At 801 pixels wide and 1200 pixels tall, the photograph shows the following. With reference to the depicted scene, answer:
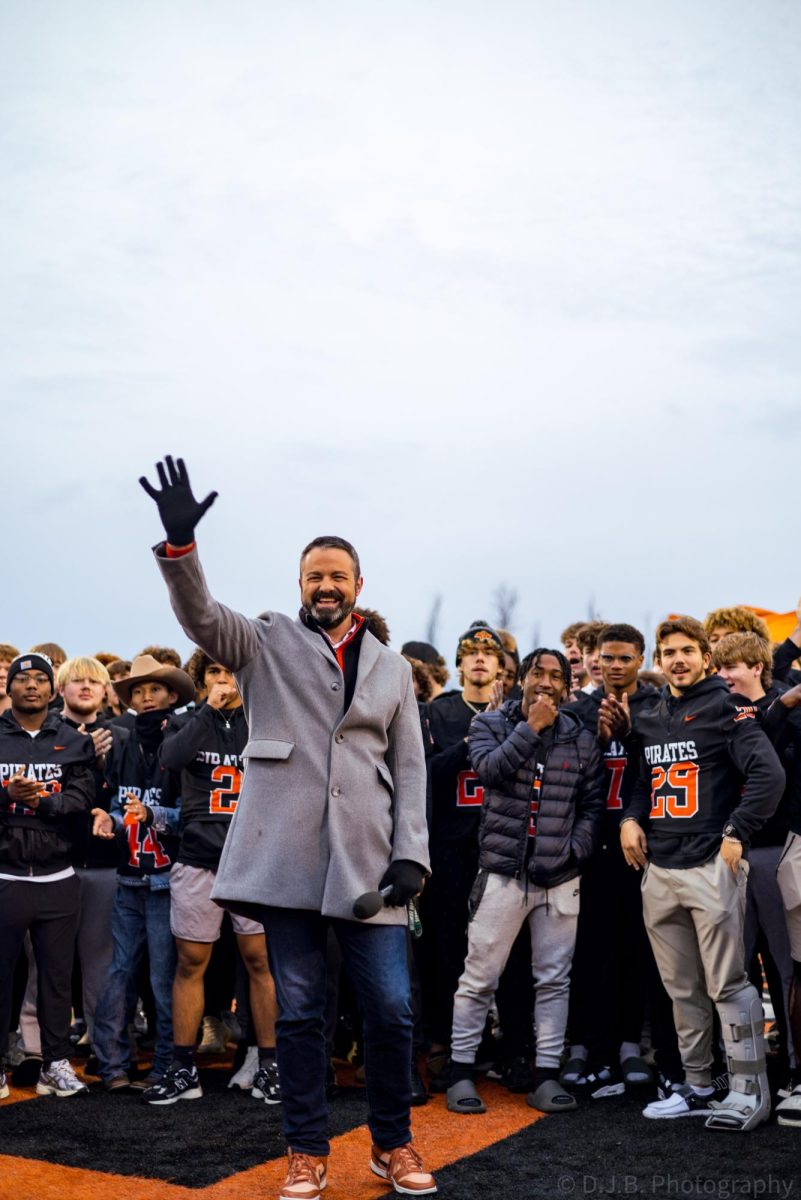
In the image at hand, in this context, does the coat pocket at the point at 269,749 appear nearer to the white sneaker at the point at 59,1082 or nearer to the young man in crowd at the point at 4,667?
the white sneaker at the point at 59,1082

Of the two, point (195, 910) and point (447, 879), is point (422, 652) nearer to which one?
point (447, 879)

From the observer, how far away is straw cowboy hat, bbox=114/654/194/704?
6910 mm

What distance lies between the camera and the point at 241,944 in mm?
6371

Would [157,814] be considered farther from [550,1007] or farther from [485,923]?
[550,1007]

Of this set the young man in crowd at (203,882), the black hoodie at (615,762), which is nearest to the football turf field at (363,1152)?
the young man in crowd at (203,882)

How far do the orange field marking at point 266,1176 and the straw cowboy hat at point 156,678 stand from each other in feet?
8.30

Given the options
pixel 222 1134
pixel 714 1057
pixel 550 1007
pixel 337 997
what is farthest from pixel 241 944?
pixel 714 1057

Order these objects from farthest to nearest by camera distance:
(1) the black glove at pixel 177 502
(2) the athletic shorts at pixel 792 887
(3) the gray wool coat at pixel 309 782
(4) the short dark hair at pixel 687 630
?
1. (4) the short dark hair at pixel 687 630
2. (2) the athletic shorts at pixel 792 887
3. (3) the gray wool coat at pixel 309 782
4. (1) the black glove at pixel 177 502

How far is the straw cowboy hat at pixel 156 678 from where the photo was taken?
6.91 m

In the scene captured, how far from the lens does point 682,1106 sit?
5688 mm

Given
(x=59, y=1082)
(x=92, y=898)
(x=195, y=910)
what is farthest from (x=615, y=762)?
(x=59, y=1082)

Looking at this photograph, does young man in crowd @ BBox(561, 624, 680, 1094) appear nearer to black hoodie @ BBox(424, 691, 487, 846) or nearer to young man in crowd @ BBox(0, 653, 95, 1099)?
black hoodie @ BBox(424, 691, 487, 846)

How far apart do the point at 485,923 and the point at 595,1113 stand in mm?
987

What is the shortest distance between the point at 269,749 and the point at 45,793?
243 centimetres
